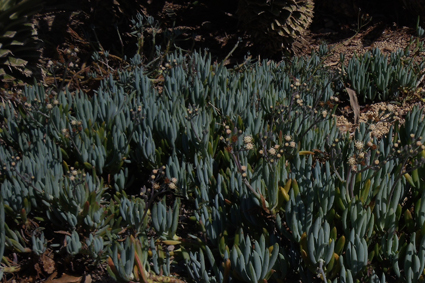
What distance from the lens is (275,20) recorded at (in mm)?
3973

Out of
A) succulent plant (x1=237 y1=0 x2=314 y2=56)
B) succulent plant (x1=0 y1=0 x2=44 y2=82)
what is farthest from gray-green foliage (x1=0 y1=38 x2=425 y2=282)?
succulent plant (x1=237 y1=0 x2=314 y2=56)

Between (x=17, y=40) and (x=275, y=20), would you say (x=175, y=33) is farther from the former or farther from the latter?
(x=17, y=40)

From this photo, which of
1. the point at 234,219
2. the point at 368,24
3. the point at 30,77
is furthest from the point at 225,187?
A: the point at 368,24

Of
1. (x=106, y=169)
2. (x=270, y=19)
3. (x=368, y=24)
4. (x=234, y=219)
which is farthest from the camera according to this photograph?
(x=368, y=24)

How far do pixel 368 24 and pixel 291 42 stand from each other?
1.08m

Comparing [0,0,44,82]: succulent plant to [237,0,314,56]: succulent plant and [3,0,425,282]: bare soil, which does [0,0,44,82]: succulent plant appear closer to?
[3,0,425,282]: bare soil

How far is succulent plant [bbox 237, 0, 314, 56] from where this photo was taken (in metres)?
3.96

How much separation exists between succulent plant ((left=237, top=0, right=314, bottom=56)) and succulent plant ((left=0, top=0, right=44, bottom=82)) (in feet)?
5.76

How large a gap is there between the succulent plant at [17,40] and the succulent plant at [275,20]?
5.76 feet

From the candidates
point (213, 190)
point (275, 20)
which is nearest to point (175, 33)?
point (275, 20)

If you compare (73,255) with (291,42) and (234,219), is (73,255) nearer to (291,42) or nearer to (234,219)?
(234,219)

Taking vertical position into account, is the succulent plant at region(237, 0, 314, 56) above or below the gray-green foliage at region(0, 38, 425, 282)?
above

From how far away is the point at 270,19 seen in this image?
4.02 metres

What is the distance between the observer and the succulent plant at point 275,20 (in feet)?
13.0
